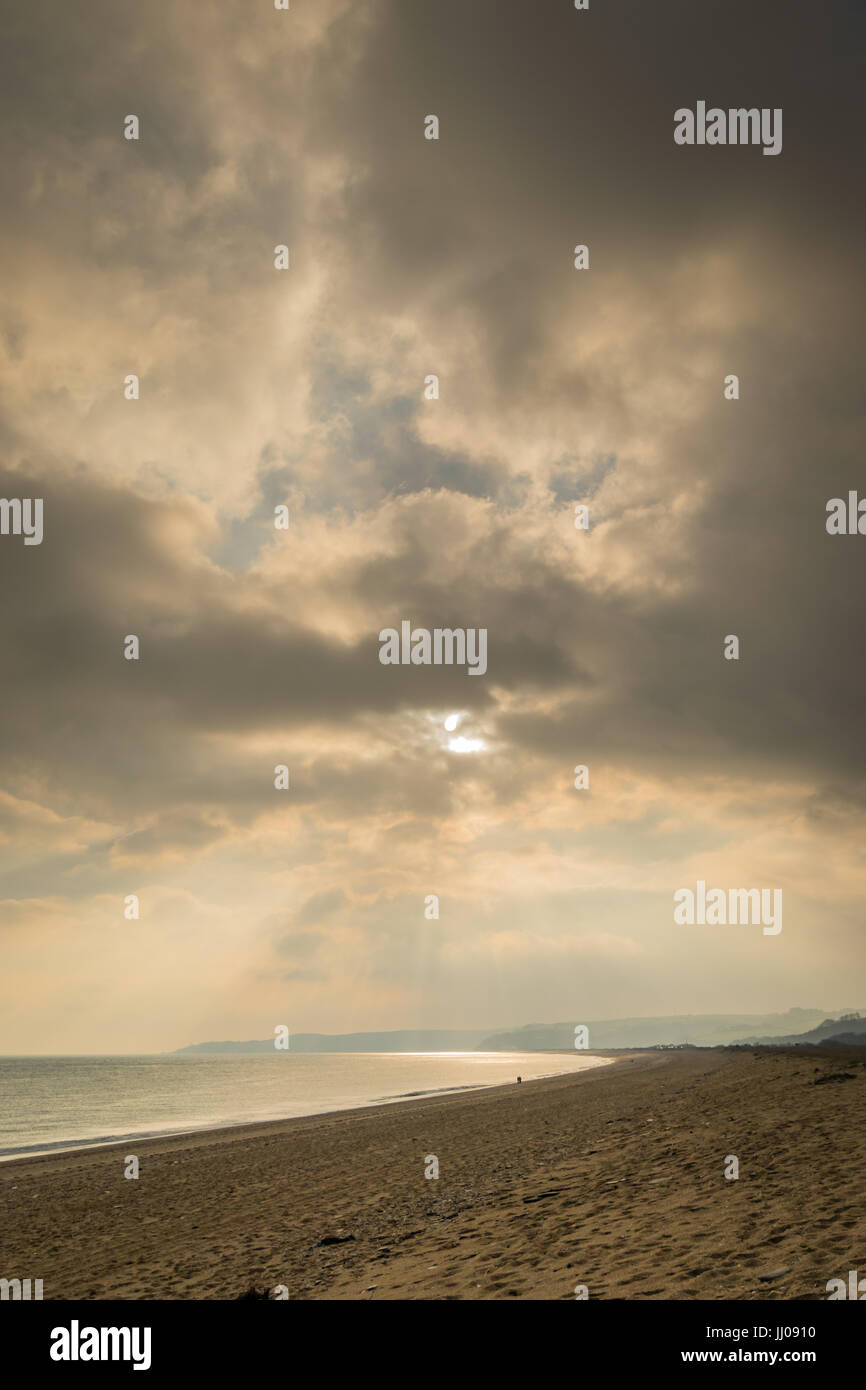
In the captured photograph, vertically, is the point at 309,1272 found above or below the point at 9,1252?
above

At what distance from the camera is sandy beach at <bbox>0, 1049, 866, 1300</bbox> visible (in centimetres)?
995

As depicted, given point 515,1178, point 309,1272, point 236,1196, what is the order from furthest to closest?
point 236,1196 < point 515,1178 < point 309,1272

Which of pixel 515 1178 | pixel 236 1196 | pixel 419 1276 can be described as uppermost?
pixel 419 1276

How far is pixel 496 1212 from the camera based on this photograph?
578 inches

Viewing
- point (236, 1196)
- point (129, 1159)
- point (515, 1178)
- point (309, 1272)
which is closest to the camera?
point (309, 1272)

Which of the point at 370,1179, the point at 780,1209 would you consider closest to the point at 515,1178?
the point at 370,1179

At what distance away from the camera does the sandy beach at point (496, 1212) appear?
9.95 m
